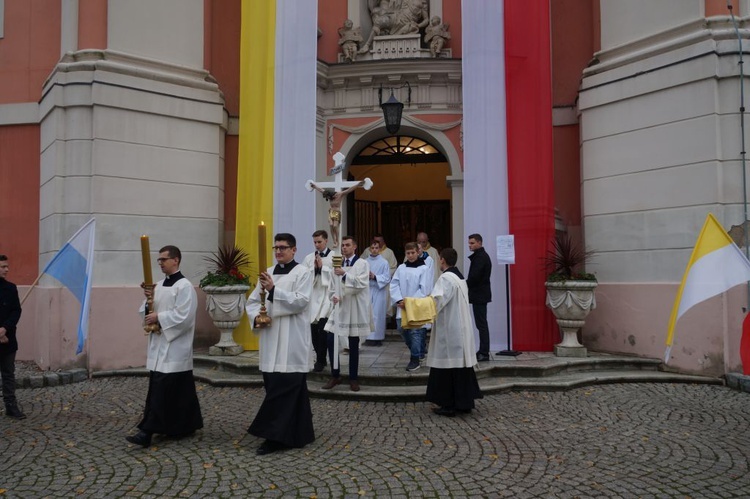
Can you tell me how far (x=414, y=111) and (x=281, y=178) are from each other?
3017 mm

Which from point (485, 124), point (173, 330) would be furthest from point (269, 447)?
point (485, 124)

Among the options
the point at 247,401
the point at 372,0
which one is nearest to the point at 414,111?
the point at 372,0

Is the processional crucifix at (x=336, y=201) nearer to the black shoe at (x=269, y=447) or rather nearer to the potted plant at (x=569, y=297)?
the black shoe at (x=269, y=447)

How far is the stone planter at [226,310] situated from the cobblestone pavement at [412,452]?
7.08ft

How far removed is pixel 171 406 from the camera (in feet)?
18.1

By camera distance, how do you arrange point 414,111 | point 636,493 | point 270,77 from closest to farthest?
point 636,493 < point 270,77 < point 414,111

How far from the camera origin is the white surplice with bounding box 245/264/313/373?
212 inches

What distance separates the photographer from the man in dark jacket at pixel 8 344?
21.5ft

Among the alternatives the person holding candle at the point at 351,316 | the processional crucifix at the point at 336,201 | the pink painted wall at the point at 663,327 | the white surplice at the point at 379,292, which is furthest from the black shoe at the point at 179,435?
the pink painted wall at the point at 663,327

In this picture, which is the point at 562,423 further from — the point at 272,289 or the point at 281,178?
the point at 281,178

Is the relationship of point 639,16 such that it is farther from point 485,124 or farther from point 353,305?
point 353,305

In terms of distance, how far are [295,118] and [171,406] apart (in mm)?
5742

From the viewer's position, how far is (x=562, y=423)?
6.09 m

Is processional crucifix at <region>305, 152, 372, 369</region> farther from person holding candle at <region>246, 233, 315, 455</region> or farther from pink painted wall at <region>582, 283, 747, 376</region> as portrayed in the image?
pink painted wall at <region>582, 283, 747, 376</region>
